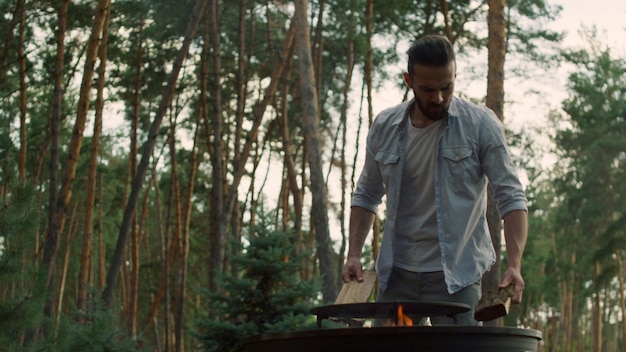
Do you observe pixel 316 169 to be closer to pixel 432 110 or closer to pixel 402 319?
pixel 432 110

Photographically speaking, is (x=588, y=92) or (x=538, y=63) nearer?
(x=538, y=63)

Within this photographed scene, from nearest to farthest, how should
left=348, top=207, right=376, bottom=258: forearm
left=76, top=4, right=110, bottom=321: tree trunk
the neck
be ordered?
1. the neck
2. left=348, top=207, right=376, bottom=258: forearm
3. left=76, top=4, right=110, bottom=321: tree trunk

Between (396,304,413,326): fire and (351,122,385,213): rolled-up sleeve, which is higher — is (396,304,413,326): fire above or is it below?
below

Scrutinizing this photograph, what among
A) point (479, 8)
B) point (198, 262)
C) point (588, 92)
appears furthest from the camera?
point (198, 262)

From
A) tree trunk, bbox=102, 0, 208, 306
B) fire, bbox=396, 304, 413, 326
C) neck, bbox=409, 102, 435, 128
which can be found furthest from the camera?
tree trunk, bbox=102, 0, 208, 306

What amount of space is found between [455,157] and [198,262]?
28388 mm

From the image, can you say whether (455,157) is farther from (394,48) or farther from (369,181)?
(394,48)

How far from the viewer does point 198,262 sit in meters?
30.8

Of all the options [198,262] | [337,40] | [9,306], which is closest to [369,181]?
[9,306]

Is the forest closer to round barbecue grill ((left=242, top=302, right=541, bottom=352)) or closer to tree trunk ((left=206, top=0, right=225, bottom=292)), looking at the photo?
tree trunk ((left=206, top=0, right=225, bottom=292))

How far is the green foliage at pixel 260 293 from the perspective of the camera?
8.02 meters

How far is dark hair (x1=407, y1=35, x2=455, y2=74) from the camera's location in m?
2.80

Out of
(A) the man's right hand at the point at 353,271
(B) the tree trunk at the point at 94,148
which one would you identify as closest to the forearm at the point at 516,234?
(A) the man's right hand at the point at 353,271

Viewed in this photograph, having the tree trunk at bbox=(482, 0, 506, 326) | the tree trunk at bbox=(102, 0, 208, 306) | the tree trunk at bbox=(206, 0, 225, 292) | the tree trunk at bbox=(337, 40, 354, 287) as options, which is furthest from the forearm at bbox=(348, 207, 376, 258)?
the tree trunk at bbox=(337, 40, 354, 287)
